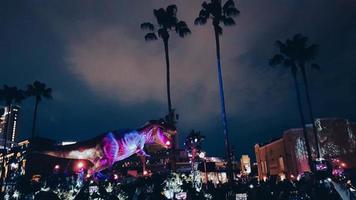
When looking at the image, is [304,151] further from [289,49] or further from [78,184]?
[78,184]

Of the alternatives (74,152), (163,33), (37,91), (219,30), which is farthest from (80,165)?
(37,91)

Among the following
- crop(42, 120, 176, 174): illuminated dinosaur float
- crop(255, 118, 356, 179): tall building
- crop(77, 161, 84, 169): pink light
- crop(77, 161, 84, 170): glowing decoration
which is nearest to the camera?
crop(42, 120, 176, 174): illuminated dinosaur float

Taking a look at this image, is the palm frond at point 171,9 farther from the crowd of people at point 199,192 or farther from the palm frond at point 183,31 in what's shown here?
the crowd of people at point 199,192

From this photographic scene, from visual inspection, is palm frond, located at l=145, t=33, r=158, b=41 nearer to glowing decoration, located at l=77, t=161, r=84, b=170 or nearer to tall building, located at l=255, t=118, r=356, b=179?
glowing decoration, located at l=77, t=161, r=84, b=170

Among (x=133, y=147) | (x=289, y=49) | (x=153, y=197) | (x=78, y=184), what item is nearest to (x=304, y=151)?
(x=289, y=49)

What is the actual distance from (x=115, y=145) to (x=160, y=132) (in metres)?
2.78

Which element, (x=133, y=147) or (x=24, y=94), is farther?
(x=24, y=94)

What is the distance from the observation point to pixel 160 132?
20.1 metres

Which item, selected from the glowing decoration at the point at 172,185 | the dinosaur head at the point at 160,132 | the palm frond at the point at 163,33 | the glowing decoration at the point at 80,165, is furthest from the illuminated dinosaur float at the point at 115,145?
the palm frond at the point at 163,33

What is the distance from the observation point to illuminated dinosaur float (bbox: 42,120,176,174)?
19.1 m

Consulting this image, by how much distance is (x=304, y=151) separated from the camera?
38969mm

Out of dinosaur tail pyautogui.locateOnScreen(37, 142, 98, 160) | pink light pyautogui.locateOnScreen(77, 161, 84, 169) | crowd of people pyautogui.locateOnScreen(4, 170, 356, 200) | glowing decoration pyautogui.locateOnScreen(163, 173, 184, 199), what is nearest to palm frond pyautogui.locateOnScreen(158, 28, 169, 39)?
dinosaur tail pyautogui.locateOnScreen(37, 142, 98, 160)

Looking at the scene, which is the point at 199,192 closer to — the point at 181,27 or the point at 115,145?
the point at 115,145

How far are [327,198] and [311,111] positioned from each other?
2525 cm
